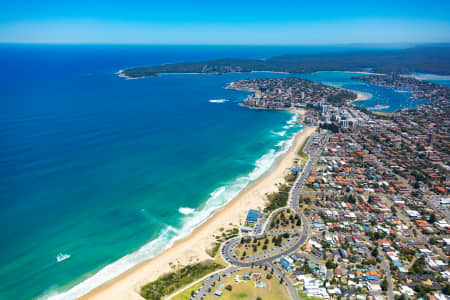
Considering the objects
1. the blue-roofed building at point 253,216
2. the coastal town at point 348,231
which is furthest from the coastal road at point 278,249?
the blue-roofed building at point 253,216

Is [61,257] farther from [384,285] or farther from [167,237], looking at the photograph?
[384,285]

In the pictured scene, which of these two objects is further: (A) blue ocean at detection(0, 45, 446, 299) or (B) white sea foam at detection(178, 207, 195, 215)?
(B) white sea foam at detection(178, 207, 195, 215)

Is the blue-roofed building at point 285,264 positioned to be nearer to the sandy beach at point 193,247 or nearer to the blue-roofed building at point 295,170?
the sandy beach at point 193,247

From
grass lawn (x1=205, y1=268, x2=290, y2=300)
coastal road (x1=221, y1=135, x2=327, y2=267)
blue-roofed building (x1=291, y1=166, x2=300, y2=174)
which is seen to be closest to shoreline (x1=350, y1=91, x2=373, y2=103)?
blue-roofed building (x1=291, y1=166, x2=300, y2=174)

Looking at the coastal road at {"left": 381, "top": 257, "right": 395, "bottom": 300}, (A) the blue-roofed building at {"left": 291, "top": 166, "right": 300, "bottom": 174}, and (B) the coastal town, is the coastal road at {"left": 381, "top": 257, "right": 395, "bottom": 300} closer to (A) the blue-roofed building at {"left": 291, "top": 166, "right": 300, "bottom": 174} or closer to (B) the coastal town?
(B) the coastal town

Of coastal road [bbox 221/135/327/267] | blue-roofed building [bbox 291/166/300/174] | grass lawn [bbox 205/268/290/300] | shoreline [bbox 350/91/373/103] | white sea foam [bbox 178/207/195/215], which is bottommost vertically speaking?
grass lawn [bbox 205/268/290/300]

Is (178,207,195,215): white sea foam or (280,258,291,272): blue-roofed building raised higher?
(178,207,195,215): white sea foam

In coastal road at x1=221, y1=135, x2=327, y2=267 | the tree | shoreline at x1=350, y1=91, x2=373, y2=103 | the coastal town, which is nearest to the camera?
the tree
